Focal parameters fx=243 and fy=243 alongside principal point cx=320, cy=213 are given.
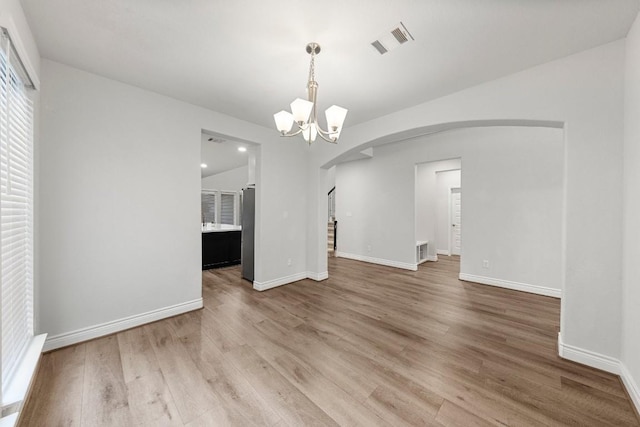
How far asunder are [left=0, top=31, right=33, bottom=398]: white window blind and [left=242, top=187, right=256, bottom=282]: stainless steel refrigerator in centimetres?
266

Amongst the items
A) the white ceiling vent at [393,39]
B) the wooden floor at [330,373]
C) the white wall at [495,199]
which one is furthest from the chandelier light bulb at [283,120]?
the white wall at [495,199]

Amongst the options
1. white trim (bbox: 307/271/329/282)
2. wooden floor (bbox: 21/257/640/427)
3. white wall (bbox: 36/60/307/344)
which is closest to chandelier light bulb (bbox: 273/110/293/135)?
white wall (bbox: 36/60/307/344)

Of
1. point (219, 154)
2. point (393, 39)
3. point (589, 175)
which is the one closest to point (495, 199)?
point (589, 175)

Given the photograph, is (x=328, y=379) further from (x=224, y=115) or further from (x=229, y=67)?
(x=224, y=115)

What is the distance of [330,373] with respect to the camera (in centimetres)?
197

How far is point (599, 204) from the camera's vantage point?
6.70 feet

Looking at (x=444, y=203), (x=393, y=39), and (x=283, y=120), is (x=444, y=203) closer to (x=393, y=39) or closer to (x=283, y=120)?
(x=393, y=39)

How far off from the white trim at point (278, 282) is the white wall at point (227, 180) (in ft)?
20.0

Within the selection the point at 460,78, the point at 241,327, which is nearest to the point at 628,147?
the point at 460,78

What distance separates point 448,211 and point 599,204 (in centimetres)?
561

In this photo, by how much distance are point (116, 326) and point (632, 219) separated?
4.69 metres

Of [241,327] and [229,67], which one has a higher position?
[229,67]

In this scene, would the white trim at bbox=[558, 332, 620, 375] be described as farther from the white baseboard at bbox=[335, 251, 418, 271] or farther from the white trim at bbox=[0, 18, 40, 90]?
the white trim at bbox=[0, 18, 40, 90]

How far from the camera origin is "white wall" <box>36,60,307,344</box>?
228cm
